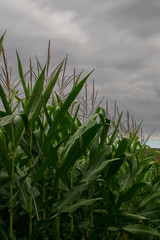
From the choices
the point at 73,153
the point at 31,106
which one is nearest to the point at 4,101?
the point at 31,106

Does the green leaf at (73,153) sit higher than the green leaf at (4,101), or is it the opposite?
the green leaf at (4,101)

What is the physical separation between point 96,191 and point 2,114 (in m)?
0.92

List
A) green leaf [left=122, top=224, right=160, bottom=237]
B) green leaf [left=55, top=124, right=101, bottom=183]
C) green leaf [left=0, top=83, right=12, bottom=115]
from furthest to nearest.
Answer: green leaf [left=122, top=224, right=160, bottom=237]
green leaf [left=55, top=124, right=101, bottom=183]
green leaf [left=0, top=83, right=12, bottom=115]

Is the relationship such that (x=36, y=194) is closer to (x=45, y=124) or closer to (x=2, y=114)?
(x=45, y=124)

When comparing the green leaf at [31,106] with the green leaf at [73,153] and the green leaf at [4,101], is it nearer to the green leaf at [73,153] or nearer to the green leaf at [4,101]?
the green leaf at [4,101]

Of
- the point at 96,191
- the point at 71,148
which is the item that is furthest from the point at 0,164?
the point at 96,191

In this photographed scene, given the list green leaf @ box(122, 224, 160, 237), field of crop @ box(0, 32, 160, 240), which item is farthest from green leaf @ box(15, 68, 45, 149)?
green leaf @ box(122, 224, 160, 237)

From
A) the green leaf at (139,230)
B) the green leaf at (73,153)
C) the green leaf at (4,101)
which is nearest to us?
the green leaf at (4,101)

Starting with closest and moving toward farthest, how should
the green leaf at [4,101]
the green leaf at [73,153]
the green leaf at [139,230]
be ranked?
the green leaf at [4,101] → the green leaf at [73,153] → the green leaf at [139,230]

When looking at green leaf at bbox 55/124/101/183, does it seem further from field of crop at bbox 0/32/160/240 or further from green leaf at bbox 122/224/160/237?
green leaf at bbox 122/224/160/237

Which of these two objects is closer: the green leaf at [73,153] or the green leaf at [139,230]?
the green leaf at [73,153]

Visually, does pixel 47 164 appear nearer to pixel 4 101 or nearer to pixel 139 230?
pixel 4 101

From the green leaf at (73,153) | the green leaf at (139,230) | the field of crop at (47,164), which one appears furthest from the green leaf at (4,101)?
the green leaf at (139,230)

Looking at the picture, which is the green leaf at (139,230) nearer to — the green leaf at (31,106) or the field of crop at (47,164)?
the field of crop at (47,164)
